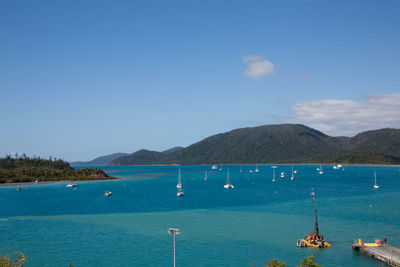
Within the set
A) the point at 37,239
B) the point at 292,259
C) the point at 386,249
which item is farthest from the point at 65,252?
the point at 386,249

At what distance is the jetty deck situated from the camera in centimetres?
4134

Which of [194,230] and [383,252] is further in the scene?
[194,230]

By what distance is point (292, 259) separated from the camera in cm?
4344

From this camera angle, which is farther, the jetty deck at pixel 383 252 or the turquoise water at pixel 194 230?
the turquoise water at pixel 194 230

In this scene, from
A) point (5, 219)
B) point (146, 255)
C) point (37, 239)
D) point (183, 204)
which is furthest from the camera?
point (183, 204)

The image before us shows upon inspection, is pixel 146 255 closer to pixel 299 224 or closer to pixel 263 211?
pixel 299 224

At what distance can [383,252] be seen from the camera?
146 ft

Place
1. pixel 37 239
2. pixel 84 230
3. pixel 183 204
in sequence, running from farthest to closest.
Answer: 1. pixel 183 204
2. pixel 84 230
3. pixel 37 239

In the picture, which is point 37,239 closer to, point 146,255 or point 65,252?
point 65,252

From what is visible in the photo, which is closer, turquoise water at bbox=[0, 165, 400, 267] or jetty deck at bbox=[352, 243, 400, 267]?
jetty deck at bbox=[352, 243, 400, 267]

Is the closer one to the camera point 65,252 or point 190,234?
point 65,252

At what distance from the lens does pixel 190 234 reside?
A: 57.0 metres

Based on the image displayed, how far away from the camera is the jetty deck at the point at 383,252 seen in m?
41.3

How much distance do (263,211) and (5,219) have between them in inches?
2246
